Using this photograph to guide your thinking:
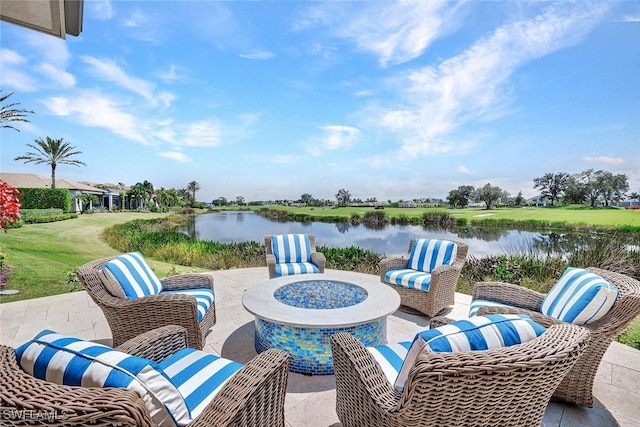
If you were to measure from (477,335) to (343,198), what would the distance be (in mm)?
22214

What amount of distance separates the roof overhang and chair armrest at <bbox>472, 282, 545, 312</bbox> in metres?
4.70

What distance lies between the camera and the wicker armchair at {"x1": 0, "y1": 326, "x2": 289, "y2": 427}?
0.75 metres

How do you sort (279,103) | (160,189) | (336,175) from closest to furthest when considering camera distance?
(279,103) → (336,175) → (160,189)

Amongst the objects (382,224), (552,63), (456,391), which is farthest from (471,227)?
(456,391)

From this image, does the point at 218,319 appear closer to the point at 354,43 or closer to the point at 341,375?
the point at 341,375

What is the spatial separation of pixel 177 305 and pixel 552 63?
839 cm

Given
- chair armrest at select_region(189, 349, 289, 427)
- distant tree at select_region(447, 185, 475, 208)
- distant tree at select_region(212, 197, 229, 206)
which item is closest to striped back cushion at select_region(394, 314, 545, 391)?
chair armrest at select_region(189, 349, 289, 427)

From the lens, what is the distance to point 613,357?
8.71ft

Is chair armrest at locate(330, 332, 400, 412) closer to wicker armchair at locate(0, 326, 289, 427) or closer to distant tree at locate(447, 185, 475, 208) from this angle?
wicker armchair at locate(0, 326, 289, 427)

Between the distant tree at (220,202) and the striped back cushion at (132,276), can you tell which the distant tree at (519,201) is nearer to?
the striped back cushion at (132,276)

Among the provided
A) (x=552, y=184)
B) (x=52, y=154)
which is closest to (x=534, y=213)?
(x=552, y=184)

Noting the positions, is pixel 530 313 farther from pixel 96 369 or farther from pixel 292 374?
pixel 96 369

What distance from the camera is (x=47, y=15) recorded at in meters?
2.78

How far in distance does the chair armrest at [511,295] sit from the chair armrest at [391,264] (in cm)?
129
